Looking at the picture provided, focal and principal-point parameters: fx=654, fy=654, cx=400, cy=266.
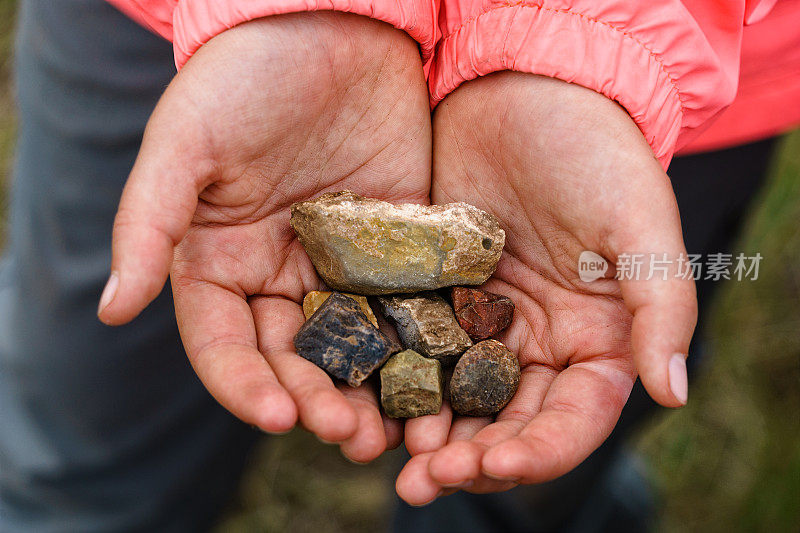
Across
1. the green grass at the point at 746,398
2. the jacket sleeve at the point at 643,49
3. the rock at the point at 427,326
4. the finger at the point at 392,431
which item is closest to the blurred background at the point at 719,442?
the green grass at the point at 746,398

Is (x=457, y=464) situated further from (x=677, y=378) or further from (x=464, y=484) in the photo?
(x=677, y=378)

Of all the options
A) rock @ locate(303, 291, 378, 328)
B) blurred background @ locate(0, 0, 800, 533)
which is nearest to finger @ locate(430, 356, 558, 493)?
rock @ locate(303, 291, 378, 328)

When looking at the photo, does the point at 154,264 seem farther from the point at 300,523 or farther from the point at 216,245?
the point at 300,523

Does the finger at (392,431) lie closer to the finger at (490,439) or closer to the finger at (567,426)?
the finger at (490,439)

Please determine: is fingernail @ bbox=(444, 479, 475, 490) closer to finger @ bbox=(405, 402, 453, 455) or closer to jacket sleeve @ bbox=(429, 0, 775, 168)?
finger @ bbox=(405, 402, 453, 455)

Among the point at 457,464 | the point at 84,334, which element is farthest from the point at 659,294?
the point at 84,334

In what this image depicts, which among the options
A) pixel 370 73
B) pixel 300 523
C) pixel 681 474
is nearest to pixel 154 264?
pixel 370 73
